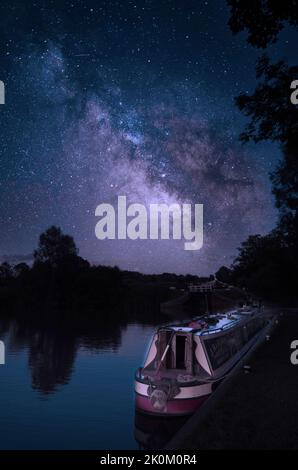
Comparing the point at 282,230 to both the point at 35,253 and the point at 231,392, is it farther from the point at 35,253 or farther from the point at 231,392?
the point at 35,253

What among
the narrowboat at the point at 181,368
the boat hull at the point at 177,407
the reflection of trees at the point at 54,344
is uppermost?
the narrowboat at the point at 181,368

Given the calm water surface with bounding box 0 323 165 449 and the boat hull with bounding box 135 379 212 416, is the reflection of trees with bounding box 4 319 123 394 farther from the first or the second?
the boat hull with bounding box 135 379 212 416

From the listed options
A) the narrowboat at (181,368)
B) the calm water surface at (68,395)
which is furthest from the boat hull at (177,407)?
the calm water surface at (68,395)

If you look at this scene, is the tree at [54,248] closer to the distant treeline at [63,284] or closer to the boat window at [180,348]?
the distant treeline at [63,284]

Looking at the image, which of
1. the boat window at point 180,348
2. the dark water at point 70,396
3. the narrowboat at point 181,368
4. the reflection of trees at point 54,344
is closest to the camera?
the dark water at point 70,396

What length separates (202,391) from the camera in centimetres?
1858

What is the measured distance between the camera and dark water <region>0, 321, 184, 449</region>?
17781mm

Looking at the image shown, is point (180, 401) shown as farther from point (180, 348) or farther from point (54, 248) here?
point (54, 248)

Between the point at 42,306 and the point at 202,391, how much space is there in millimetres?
98342

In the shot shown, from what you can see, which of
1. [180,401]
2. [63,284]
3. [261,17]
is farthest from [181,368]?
[63,284]

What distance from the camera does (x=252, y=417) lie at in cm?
1302

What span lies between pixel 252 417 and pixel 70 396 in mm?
14218

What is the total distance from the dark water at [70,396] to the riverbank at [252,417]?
3.84 meters

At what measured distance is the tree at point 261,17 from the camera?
11.8 metres
